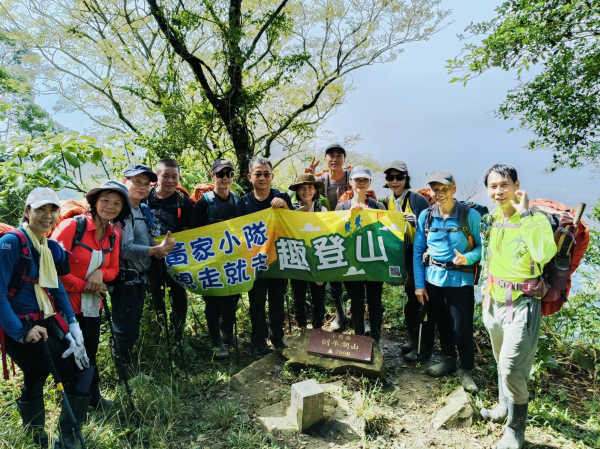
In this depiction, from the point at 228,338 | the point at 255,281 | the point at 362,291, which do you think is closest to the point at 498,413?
the point at 362,291

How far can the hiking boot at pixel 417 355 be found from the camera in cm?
484

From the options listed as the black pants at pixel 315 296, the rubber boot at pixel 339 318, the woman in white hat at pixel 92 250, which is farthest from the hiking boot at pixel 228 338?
the woman in white hat at pixel 92 250

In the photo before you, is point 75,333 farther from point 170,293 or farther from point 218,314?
point 218,314

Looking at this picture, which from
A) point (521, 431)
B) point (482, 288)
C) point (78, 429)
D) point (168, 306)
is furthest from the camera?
point (168, 306)

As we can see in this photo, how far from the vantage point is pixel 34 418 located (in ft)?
10.2

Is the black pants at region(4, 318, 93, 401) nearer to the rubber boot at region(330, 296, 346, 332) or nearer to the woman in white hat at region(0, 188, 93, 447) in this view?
the woman in white hat at region(0, 188, 93, 447)

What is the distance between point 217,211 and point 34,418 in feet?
9.71

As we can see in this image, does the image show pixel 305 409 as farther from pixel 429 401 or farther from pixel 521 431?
pixel 521 431

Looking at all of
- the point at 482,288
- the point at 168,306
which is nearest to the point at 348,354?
the point at 482,288

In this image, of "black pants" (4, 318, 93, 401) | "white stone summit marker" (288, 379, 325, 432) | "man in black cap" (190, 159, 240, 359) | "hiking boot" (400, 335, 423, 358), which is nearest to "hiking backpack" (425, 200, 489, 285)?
"hiking boot" (400, 335, 423, 358)

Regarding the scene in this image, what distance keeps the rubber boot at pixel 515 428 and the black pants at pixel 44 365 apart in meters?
4.13

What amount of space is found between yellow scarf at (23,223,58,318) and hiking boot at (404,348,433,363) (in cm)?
440

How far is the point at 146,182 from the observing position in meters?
4.15

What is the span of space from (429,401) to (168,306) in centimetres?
407
